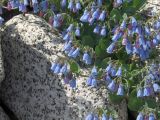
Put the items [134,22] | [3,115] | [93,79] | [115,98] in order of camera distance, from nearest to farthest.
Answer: [134,22] → [93,79] → [115,98] → [3,115]

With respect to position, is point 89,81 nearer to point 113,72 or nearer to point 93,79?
point 93,79

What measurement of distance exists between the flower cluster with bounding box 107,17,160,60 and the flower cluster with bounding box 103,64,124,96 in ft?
0.71

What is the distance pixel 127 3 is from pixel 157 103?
1.15 metres

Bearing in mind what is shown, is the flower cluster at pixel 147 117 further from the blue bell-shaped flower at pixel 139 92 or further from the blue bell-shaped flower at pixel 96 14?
the blue bell-shaped flower at pixel 96 14

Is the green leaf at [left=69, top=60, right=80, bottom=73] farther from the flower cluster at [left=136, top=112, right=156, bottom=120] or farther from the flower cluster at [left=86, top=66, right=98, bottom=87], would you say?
the flower cluster at [left=136, top=112, right=156, bottom=120]

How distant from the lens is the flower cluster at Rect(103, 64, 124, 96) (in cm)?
445

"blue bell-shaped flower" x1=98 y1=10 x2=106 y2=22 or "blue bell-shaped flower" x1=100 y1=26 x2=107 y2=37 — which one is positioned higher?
"blue bell-shaped flower" x1=98 y1=10 x2=106 y2=22

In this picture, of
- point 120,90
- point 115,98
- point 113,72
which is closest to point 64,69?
point 113,72

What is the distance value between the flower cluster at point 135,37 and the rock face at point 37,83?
2.23 ft

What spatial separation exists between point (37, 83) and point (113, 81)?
999mm

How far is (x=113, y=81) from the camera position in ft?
14.8

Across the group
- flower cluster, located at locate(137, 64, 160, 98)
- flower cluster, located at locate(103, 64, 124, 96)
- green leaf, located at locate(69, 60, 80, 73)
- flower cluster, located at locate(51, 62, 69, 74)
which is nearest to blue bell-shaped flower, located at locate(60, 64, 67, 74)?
flower cluster, located at locate(51, 62, 69, 74)

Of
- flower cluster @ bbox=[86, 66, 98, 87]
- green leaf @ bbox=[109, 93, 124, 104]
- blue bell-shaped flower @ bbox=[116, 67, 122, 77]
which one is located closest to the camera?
blue bell-shaped flower @ bbox=[116, 67, 122, 77]

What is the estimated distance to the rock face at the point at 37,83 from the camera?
495 centimetres
